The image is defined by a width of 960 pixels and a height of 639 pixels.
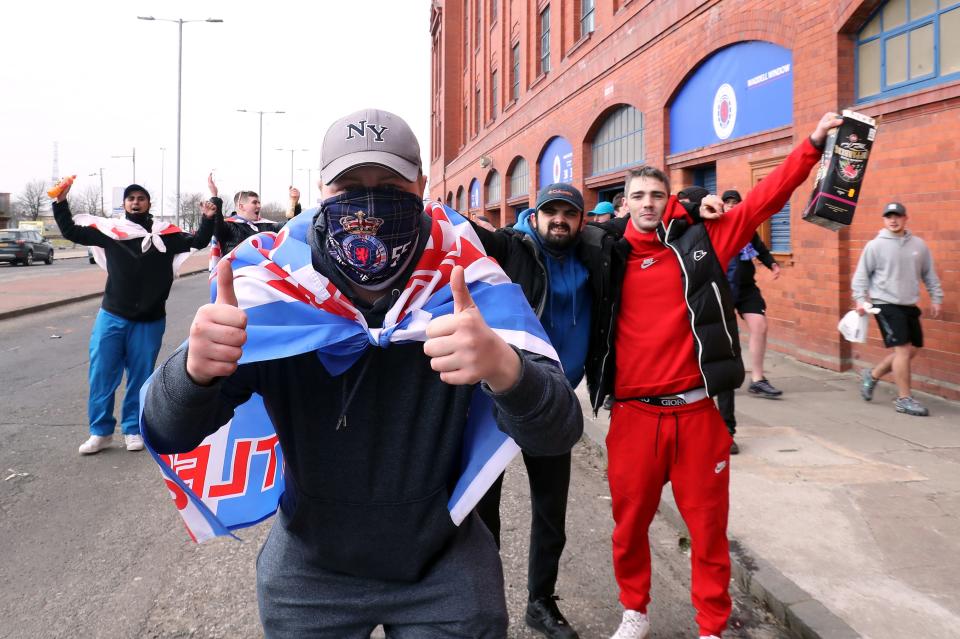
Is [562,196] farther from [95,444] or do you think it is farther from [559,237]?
[95,444]

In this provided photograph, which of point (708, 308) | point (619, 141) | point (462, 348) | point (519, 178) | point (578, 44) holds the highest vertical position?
point (578, 44)

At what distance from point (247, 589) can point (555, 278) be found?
2.20 m

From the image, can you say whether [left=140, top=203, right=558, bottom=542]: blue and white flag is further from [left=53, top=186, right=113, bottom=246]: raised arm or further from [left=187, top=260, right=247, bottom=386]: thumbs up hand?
[left=53, top=186, right=113, bottom=246]: raised arm

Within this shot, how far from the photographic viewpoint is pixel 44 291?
64.7 feet

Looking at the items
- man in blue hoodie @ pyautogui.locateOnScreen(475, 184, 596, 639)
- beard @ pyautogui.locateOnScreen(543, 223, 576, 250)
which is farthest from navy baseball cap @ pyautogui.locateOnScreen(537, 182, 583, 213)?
beard @ pyautogui.locateOnScreen(543, 223, 576, 250)

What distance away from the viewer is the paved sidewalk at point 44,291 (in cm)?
1602

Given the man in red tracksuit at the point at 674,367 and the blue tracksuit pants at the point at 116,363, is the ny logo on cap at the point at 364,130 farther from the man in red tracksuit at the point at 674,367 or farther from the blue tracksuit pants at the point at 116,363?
the blue tracksuit pants at the point at 116,363

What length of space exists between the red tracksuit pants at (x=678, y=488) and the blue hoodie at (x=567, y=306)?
34cm

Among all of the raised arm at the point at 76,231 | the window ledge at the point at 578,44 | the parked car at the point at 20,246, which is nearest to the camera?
the raised arm at the point at 76,231

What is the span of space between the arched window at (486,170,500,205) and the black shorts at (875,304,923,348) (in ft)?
72.5

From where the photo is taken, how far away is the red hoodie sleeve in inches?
126

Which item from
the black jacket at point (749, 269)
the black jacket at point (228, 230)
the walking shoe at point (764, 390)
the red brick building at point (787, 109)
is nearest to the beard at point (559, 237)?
the black jacket at point (228, 230)

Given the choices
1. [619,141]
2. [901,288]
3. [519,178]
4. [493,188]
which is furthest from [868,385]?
[493,188]

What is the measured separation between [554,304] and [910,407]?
524cm
